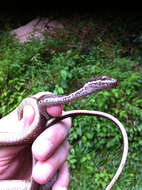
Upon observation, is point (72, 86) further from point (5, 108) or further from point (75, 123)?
point (5, 108)

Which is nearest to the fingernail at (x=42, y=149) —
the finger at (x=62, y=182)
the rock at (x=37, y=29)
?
the finger at (x=62, y=182)

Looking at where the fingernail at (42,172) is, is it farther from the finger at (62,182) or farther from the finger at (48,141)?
the finger at (62,182)

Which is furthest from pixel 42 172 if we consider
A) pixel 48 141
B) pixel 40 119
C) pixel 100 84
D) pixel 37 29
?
pixel 37 29

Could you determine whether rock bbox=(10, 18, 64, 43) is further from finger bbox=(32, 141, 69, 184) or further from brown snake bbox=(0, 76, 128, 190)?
finger bbox=(32, 141, 69, 184)

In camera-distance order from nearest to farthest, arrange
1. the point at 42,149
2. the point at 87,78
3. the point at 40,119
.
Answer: the point at 42,149, the point at 40,119, the point at 87,78

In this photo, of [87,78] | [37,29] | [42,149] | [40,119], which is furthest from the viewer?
[37,29]

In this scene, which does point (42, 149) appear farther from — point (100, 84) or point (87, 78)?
point (87, 78)

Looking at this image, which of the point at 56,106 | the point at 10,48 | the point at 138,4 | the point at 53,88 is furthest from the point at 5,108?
the point at 138,4
